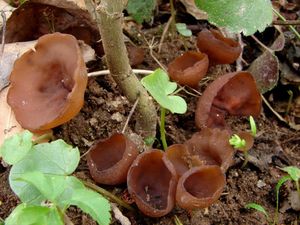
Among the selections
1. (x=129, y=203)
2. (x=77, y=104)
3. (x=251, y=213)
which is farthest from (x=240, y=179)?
(x=77, y=104)

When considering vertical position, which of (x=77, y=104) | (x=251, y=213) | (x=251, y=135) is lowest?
(x=251, y=213)

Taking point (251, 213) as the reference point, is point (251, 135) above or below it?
above

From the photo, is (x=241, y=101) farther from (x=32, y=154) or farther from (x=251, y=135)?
(x=32, y=154)

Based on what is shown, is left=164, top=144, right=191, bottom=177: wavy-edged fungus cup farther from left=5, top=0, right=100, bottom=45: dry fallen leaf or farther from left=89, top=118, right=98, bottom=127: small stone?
left=5, top=0, right=100, bottom=45: dry fallen leaf

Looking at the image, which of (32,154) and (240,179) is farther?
(240,179)

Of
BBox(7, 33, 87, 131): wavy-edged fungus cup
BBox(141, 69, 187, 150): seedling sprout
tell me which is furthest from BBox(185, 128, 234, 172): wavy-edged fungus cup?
BBox(7, 33, 87, 131): wavy-edged fungus cup

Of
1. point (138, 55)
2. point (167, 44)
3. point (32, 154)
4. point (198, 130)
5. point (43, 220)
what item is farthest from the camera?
point (167, 44)

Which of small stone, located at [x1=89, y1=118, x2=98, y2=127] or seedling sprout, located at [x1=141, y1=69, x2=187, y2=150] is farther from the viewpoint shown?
small stone, located at [x1=89, y1=118, x2=98, y2=127]
